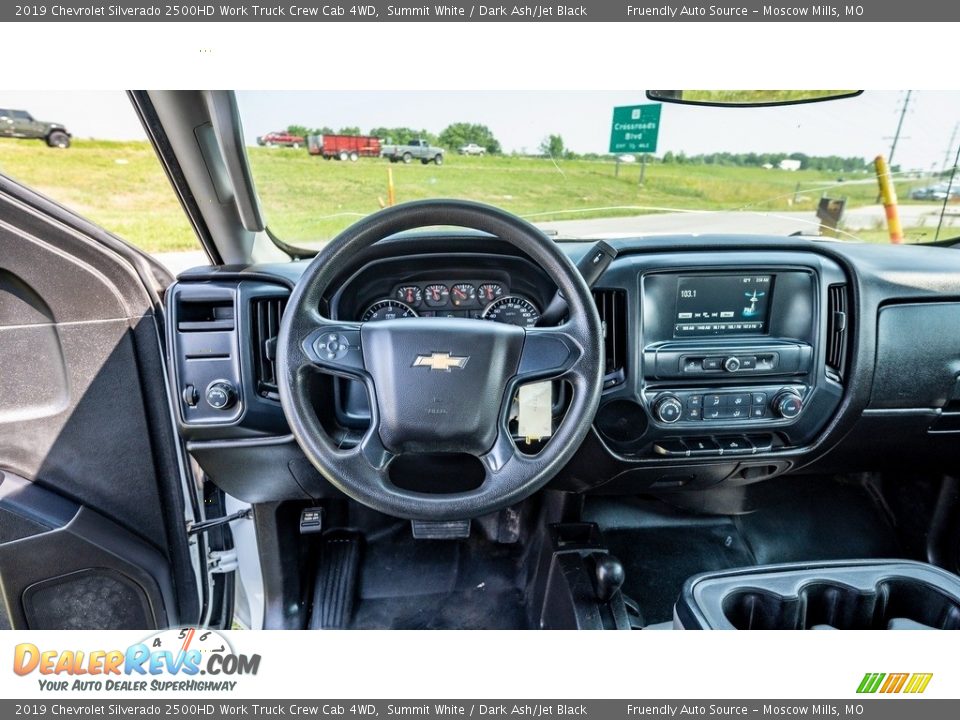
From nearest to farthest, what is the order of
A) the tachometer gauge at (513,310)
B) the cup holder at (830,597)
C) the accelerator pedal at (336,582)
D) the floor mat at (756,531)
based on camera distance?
the cup holder at (830,597), the tachometer gauge at (513,310), the accelerator pedal at (336,582), the floor mat at (756,531)

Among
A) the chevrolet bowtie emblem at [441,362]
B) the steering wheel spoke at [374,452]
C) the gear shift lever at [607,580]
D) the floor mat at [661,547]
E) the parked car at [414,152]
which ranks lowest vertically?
the floor mat at [661,547]

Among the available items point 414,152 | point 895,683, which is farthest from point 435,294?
point 895,683

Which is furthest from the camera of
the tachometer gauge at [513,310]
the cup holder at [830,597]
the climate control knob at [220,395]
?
the tachometer gauge at [513,310]

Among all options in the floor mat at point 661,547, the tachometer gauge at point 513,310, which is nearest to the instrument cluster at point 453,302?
the tachometer gauge at point 513,310

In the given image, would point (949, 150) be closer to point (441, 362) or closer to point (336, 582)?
point (441, 362)

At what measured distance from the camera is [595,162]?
6.09ft

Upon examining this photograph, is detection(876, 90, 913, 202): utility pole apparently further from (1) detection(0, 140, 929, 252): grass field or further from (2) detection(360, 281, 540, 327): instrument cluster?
(2) detection(360, 281, 540, 327): instrument cluster

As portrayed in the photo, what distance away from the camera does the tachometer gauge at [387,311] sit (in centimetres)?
167

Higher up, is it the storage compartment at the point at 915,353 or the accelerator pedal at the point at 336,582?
the storage compartment at the point at 915,353

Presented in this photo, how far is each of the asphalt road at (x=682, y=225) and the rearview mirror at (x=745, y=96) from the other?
0.39 m

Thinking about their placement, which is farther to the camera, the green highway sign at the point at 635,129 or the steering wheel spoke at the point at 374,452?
the green highway sign at the point at 635,129

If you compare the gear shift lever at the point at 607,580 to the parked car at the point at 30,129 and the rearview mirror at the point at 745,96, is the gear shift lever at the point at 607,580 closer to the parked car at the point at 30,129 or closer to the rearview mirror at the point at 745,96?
the rearview mirror at the point at 745,96

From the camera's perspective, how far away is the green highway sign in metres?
1.73

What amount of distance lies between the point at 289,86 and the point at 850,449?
82.2 inches
